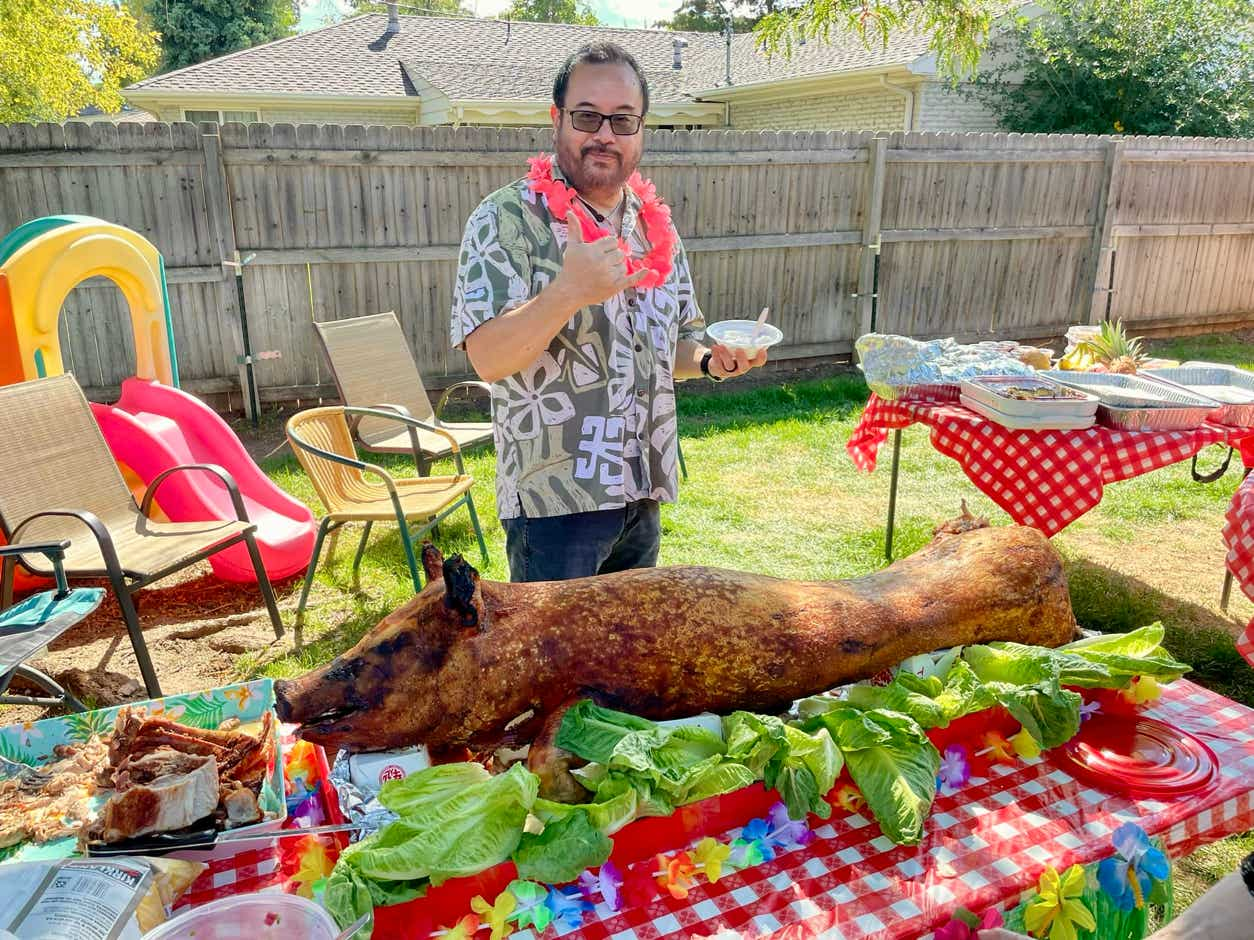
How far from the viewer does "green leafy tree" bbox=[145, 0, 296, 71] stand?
27475mm

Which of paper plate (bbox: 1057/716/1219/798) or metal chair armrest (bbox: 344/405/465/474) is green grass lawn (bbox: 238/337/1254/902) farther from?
paper plate (bbox: 1057/716/1219/798)

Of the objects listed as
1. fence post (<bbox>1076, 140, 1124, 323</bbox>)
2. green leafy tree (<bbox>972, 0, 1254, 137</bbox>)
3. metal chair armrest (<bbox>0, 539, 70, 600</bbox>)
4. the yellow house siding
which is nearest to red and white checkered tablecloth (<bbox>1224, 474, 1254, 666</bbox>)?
metal chair armrest (<bbox>0, 539, 70, 600</bbox>)

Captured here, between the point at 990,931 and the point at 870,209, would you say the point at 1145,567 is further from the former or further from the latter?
the point at 870,209

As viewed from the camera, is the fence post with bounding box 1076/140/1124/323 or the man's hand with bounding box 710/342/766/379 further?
the fence post with bounding box 1076/140/1124/323

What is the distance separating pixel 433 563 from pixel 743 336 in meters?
1.27

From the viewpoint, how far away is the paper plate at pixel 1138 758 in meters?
1.53

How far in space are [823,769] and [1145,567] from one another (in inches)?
169

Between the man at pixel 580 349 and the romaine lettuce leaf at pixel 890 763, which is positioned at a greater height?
the man at pixel 580 349

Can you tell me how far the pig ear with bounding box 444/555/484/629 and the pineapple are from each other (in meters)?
3.93

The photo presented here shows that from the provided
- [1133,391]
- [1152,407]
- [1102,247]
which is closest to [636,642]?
[1152,407]

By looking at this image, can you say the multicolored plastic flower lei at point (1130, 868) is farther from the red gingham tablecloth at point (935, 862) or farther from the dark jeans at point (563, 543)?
the dark jeans at point (563, 543)

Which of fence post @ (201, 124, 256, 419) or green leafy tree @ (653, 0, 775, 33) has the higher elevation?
green leafy tree @ (653, 0, 775, 33)

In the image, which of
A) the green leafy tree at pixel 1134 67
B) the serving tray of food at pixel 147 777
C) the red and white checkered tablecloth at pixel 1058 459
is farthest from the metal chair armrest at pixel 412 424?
the green leafy tree at pixel 1134 67

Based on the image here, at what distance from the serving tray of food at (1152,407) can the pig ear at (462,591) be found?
2992 mm
